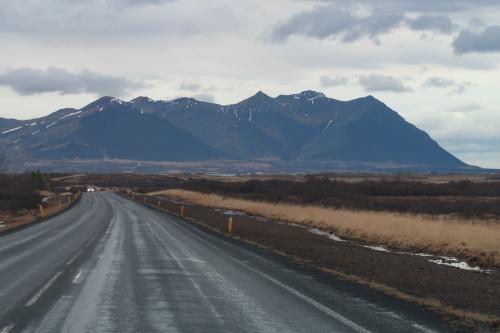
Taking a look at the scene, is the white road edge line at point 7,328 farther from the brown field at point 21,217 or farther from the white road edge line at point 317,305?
the brown field at point 21,217

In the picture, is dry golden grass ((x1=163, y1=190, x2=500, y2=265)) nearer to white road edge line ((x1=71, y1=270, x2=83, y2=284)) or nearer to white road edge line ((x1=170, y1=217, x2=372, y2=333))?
white road edge line ((x1=170, y1=217, x2=372, y2=333))

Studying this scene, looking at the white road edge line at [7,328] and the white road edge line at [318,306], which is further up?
the white road edge line at [7,328]

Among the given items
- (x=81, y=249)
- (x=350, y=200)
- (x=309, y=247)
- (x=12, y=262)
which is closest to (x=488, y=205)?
(x=350, y=200)

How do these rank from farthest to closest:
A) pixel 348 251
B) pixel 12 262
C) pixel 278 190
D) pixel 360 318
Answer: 1. pixel 278 190
2. pixel 348 251
3. pixel 12 262
4. pixel 360 318

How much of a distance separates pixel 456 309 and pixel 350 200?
59309 millimetres

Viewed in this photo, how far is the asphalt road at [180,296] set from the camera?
10.5m

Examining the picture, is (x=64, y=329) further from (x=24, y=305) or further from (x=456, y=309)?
(x=456, y=309)

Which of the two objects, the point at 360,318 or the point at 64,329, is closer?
the point at 64,329

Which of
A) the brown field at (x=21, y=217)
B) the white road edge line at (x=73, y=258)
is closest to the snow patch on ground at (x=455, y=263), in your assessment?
the white road edge line at (x=73, y=258)

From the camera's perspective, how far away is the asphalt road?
10.5 m

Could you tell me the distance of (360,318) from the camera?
11203 mm

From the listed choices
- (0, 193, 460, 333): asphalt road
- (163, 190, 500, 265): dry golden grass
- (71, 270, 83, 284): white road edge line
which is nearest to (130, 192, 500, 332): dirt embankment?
(0, 193, 460, 333): asphalt road

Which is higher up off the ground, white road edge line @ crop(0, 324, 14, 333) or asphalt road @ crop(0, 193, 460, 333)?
white road edge line @ crop(0, 324, 14, 333)

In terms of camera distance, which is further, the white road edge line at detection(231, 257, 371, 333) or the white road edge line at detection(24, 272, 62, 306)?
the white road edge line at detection(24, 272, 62, 306)
